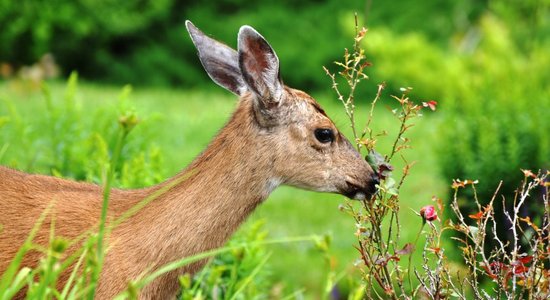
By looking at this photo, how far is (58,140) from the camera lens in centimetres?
607

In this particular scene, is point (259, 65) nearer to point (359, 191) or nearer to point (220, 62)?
point (220, 62)

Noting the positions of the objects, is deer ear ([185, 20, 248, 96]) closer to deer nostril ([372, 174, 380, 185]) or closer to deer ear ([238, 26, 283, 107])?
deer ear ([238, 26, 283, 107])

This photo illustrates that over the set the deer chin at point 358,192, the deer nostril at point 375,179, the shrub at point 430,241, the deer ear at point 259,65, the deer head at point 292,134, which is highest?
the deer ear at point 259,65

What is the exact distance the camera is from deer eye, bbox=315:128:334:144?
414 centimetres

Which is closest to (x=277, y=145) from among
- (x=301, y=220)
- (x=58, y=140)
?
(x=58, y=140)

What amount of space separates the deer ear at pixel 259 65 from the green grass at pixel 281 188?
0.84 feet

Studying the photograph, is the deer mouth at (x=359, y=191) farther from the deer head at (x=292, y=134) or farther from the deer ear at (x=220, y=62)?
the deer ear at (x=220, y=62)

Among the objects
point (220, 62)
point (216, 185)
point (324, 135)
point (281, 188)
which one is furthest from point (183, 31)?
point (216, 185)

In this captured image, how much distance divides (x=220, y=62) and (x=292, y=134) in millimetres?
418

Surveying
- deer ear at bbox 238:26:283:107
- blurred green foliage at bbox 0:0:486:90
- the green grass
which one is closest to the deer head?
deer ear at bbox 238:26:283:107

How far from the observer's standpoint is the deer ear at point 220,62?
167 inches

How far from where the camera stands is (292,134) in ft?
13.5

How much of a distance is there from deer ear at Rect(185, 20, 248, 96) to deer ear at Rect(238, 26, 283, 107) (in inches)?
7.9

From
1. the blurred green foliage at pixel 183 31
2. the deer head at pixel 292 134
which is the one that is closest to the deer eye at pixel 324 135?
the deer head at pixel 292 134
